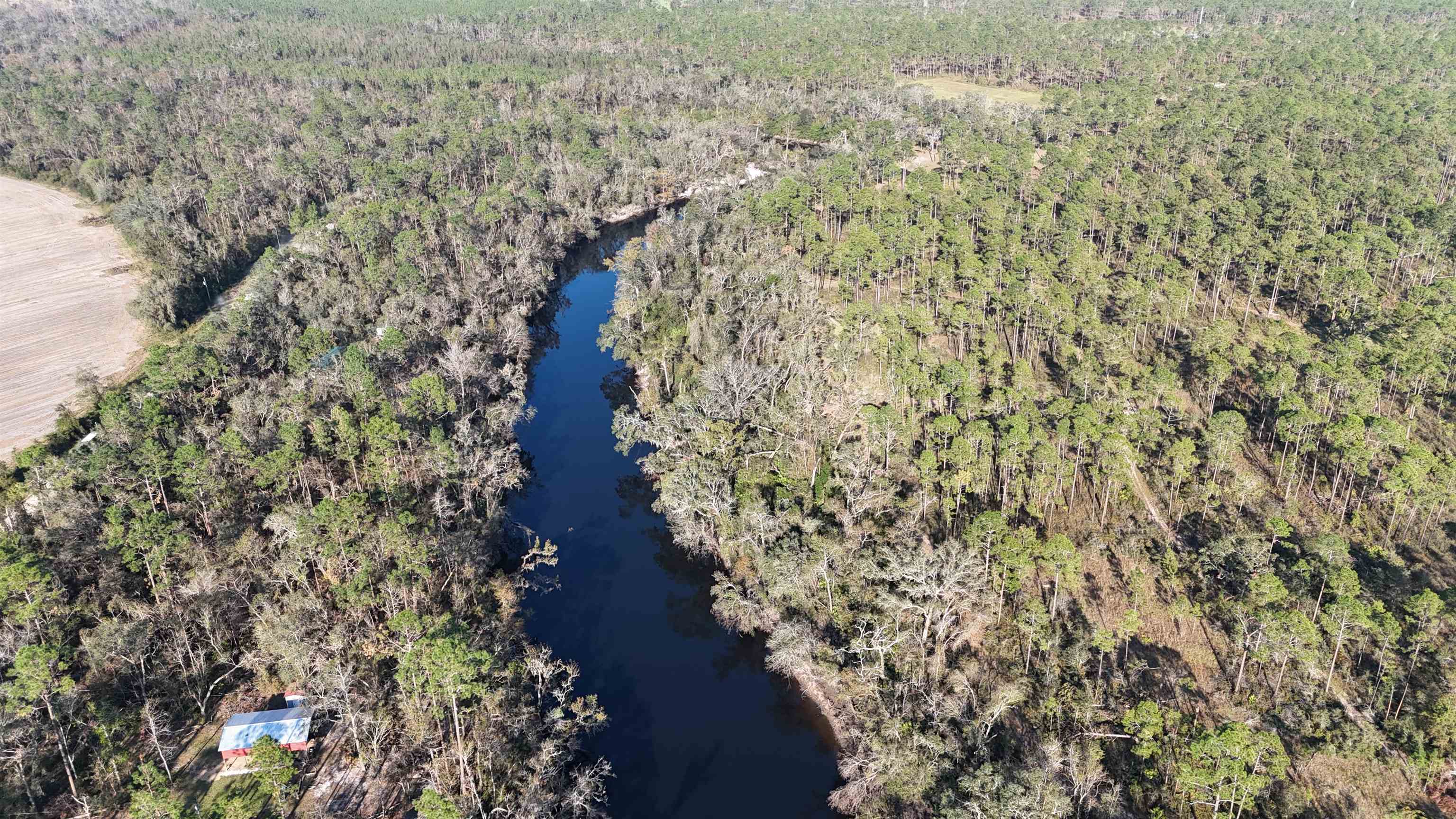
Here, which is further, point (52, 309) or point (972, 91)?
point (972, 91)

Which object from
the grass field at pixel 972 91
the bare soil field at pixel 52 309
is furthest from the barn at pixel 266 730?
the grass field at pixel 972 91

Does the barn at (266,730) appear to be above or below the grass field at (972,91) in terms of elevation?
below

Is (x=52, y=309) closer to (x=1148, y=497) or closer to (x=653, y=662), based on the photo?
(x=653, y=662)

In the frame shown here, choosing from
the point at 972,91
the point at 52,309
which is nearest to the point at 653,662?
the point at 52,309

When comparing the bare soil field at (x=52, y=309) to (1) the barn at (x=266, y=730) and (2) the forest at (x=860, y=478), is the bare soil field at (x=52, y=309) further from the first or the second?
(1) the barn at (x=266, y=730)

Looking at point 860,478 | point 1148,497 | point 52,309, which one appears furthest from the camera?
point 52,309

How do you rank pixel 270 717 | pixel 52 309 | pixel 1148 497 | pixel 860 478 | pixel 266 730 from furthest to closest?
pixel 52 309 < pixel 1148 497 < pixel 860 478 < pixel 270 717 < pixel 266 730

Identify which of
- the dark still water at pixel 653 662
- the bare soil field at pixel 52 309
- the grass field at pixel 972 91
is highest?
the grass field at pixel 972 91
